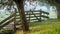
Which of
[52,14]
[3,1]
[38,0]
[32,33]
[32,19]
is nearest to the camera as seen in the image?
[32,33]

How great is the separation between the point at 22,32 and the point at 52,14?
11.6 m

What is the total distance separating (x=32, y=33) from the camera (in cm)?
1000

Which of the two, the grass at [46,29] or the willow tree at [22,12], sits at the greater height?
the willow tree at [22,12]

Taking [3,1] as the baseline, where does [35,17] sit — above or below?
below

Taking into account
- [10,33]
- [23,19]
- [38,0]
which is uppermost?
[38,0]

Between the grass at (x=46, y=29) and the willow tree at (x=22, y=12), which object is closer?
the grass at (x=46, y=29)

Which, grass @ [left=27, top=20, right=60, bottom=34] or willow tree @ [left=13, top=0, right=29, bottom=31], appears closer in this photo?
grass @ [left=27, top=20, right=60, bottom=34]

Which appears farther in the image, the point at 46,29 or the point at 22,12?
the point at 22,12

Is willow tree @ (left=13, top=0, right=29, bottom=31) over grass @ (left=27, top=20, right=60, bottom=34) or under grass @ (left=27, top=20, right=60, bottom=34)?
over

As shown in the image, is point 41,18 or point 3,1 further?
point 41,18

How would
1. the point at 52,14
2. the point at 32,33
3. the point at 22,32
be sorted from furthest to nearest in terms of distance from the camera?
the point at 52,14
the point at 22,32
the point at 32,33

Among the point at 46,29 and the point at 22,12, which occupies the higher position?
the point at 22,12

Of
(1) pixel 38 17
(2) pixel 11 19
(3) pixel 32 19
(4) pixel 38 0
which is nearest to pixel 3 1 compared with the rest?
(2) pixel 11 19

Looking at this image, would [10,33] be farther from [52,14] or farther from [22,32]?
[52,14]
